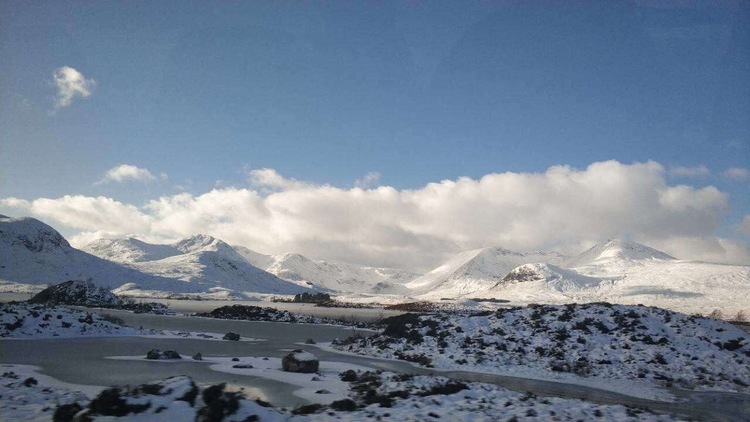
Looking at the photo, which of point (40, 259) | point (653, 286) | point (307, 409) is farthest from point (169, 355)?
point (40, 259)

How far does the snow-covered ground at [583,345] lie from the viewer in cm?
2639

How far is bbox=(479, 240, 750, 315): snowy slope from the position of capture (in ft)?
390

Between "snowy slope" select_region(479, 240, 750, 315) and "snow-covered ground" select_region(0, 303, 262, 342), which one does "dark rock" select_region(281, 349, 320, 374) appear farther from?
"snowy slope" select_region(479, 240, 750, 315)

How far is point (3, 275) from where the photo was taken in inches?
5920

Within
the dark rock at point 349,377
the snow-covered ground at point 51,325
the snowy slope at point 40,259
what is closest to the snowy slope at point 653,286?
the dark rock at point 349,377

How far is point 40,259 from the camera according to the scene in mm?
165375

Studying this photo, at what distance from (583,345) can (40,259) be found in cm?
19822

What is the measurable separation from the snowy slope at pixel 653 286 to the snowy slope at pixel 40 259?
174 metres

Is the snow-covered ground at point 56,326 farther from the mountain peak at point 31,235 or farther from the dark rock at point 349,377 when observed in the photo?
the mountain peak at point 31,235

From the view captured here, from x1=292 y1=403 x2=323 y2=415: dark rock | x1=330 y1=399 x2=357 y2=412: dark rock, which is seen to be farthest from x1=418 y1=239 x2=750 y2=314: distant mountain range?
x1=292 y1=403 x2=323 y2=415: dark rock

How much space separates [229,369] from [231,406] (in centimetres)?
1397

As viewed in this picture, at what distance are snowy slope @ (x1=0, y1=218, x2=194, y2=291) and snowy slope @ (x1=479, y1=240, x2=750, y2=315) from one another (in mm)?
173564

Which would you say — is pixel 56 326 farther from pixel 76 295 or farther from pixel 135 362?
pixel 76 295

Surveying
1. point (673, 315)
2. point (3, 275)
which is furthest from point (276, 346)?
point (3, 275)
